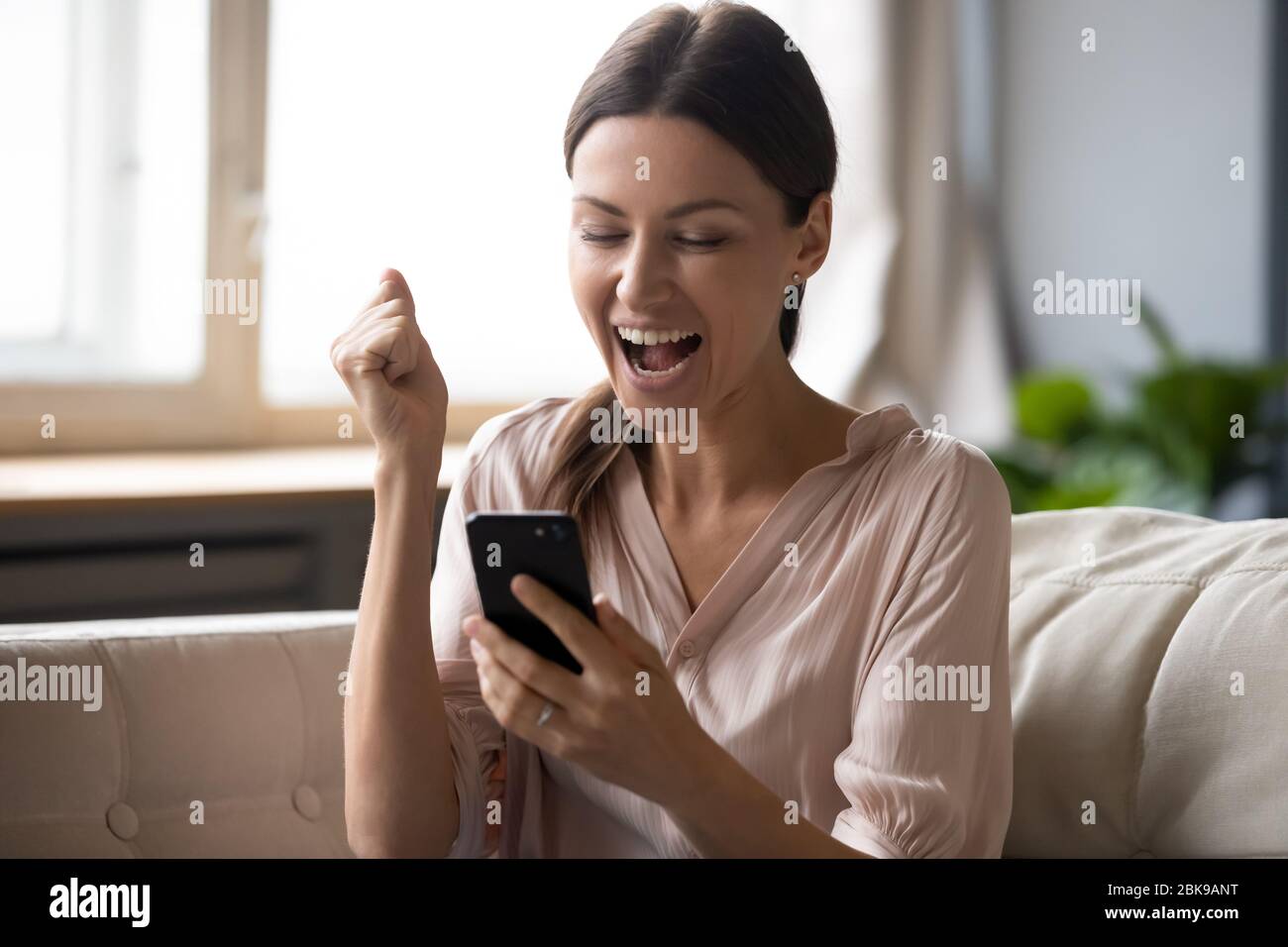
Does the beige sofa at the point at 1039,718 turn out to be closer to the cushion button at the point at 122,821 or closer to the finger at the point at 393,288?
the cushion button at the point at 122,821

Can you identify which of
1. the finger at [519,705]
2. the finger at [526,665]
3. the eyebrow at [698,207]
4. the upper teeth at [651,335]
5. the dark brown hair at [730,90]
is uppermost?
the dark brown hair at [730,90]

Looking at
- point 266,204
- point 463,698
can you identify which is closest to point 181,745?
point 463,698

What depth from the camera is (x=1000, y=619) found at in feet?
3.81

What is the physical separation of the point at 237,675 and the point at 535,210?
1.63 meters

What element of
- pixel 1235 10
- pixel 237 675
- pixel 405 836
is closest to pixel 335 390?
pixel 237 675

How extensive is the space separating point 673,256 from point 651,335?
7 centimetres

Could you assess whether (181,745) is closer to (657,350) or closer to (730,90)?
(657,350)

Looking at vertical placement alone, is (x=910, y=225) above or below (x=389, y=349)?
above

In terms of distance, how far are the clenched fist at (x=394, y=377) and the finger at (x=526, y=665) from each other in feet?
0.76

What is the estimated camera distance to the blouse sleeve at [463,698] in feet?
3.96

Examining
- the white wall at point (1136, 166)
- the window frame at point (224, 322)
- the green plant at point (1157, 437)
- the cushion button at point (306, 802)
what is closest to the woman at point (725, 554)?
the cushion button at point (306, 802)

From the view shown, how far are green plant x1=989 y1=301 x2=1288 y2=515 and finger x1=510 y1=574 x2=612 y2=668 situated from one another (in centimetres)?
190

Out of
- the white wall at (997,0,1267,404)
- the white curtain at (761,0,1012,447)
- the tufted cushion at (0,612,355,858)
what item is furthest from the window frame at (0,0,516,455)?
the white wall at (997,0,1267,404)

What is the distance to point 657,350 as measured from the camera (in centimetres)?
122
